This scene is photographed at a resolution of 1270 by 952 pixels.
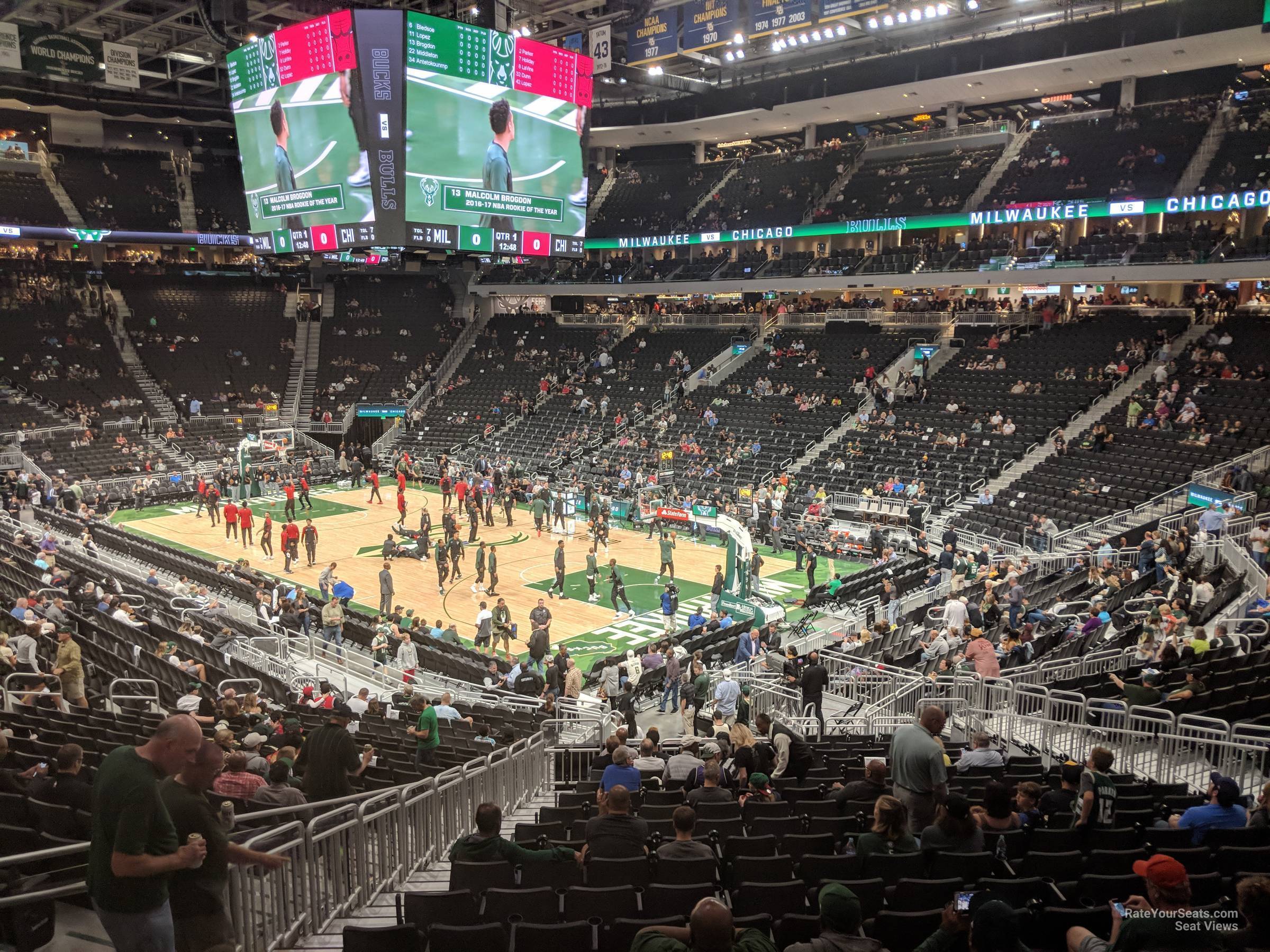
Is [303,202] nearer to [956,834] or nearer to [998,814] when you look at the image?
[998,814]

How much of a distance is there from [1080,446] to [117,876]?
28563 millimetres

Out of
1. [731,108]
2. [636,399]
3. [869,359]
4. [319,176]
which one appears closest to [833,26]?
[731,108]

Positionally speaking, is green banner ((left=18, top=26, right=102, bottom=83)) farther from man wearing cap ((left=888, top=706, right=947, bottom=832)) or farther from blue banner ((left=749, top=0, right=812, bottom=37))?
man wearing cap ((left=888, top=706, right=947, bottom=832))

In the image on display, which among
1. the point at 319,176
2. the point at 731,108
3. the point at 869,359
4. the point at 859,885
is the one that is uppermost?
the point at 731,108

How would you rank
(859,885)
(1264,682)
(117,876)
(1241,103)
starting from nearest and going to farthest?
1. (117,876)
2. (859,885)
3. (1264,682)
4. (1241,103)

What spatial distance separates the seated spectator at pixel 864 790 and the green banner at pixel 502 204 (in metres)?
24.7

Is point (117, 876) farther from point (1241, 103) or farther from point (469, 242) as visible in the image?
point (1241, 103)

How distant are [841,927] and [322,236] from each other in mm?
29142


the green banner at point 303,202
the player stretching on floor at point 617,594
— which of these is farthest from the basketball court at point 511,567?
the green banner at point 303,202

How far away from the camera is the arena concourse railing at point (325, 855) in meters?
5.23

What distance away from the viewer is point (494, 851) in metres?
5.88

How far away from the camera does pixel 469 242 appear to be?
1160 inches

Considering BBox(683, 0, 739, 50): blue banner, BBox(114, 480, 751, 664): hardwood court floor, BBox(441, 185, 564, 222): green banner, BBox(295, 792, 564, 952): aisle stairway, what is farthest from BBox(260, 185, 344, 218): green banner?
BBox(295, 792, 564, 952): aisle stairway

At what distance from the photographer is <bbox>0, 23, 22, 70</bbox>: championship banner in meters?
34.5
